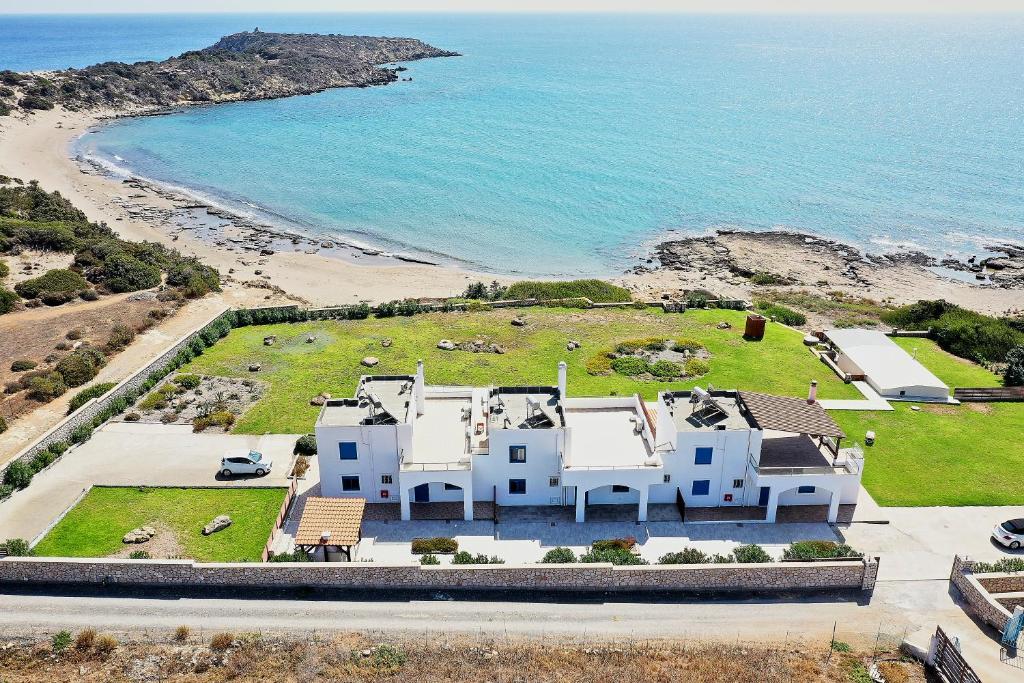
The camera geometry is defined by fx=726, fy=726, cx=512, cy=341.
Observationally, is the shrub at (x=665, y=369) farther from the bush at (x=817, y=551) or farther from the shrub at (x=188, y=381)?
the shrub at (x=188, y=381)

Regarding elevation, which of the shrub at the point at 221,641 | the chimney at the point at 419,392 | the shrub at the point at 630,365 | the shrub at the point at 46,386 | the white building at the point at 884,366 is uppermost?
the chimney at the point at 419,392

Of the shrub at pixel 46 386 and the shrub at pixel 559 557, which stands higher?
the shrub at pixel 46 386

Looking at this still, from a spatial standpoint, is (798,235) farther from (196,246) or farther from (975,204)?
(196,246)

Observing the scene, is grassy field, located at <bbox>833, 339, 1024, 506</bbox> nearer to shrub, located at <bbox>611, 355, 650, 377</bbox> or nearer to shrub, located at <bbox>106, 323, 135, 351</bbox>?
shrub, located at <bbox>611, 355, 650, 377</bbox>

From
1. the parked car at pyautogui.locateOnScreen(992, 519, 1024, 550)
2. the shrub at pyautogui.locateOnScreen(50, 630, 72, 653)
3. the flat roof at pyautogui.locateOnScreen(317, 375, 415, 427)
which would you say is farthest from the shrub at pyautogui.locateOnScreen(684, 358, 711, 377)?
the shrub at pyautogui.locateOnScreen(50, 630, 72, 653)

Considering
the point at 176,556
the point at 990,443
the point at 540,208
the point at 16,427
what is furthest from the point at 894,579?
the point at 540,208

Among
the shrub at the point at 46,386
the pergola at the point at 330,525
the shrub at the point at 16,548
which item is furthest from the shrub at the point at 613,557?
the shrub at the point at 46,386
